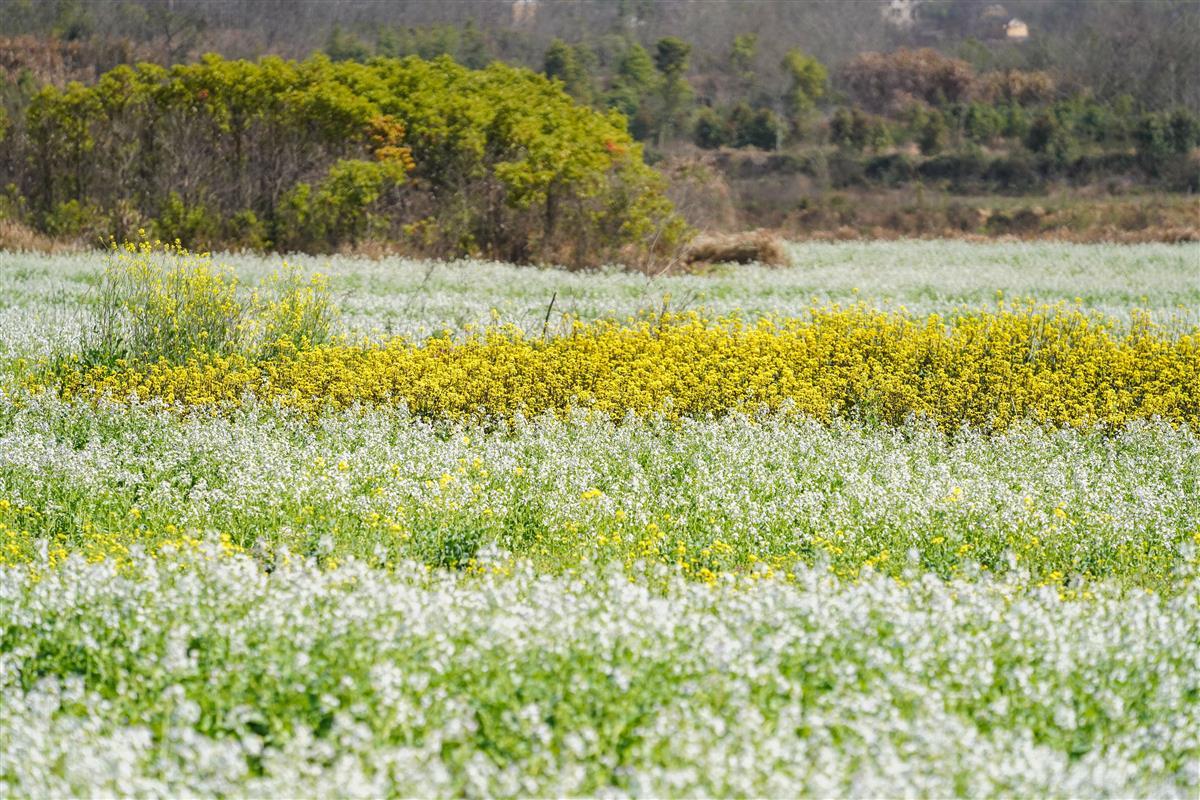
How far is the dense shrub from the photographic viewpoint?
870 inches

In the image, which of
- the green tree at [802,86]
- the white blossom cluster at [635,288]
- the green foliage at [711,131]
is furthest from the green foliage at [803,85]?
the white blossom cluster at [635,288]

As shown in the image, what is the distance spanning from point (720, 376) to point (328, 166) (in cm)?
1527

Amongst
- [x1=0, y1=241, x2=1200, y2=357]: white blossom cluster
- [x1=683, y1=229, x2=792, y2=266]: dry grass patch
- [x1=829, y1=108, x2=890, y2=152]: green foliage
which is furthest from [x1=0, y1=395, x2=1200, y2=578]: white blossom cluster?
[x1=829, y1=108, x2=890, y2=152]: green foliage

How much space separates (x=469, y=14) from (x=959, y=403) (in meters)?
86.5

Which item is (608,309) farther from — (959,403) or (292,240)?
(292,240)

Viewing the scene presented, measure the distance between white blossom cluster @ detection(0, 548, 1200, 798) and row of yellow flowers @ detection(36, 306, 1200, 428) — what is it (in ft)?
15.2

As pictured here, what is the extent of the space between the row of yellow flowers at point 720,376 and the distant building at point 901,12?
109 meters

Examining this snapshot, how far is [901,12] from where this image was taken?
118 m

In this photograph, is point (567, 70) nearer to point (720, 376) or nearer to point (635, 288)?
point (635, 288)

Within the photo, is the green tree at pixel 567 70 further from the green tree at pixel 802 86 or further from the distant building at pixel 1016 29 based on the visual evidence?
the distant building at pixel 1016 29

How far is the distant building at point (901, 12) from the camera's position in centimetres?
11612

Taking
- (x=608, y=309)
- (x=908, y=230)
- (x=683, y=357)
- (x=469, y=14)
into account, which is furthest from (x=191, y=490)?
(x=469, y=14)

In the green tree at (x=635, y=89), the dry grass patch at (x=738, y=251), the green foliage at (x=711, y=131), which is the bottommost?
the dry grass patch at (x=738, y=251)

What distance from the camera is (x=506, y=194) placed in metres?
22.5
